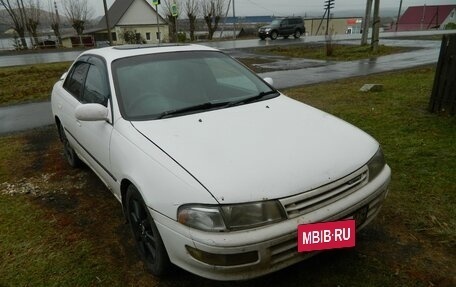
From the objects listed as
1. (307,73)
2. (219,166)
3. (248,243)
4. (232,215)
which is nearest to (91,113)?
(219,166)

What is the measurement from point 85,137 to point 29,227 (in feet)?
3.14

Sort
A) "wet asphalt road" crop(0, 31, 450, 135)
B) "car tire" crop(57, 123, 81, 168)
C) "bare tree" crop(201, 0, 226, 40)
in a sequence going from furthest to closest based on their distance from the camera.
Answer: "bare tree" crop(201, 0, 226, 40) → "wet asphalt road" crop(0, 31, 450, 135) → "car tire" crop(57, 123, 81, 168)

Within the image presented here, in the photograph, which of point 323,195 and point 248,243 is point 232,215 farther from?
point 323,195

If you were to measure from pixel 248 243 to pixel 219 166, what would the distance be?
0.48m

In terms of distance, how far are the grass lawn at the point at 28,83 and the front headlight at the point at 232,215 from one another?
8.52m

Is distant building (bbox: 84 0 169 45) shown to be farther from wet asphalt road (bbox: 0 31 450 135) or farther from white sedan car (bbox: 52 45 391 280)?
white sedan car (bbox: 52 45 391 280)

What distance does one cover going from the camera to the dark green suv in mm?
30359

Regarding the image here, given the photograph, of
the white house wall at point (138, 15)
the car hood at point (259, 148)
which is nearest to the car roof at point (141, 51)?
the car hood at point (259, 148)

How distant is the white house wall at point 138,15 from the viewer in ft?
169

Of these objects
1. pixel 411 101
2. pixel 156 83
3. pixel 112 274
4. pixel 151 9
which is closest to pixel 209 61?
pixel 156 83

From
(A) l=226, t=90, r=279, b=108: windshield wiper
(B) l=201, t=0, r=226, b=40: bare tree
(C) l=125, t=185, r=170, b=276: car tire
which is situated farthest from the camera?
(B) l=201, t=0, r=226, b=40: bare tree

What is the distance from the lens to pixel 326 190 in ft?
7.02

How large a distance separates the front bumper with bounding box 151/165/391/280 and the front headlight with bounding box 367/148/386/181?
261 mm

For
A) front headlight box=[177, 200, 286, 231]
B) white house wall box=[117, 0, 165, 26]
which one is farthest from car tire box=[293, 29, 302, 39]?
front headlight box=[177, 200, 286, 231]
